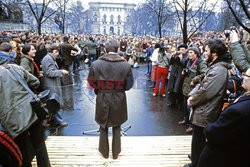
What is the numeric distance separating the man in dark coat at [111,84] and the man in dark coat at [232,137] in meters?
1.77

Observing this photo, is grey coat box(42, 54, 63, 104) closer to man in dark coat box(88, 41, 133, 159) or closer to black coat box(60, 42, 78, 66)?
man in dark coat box(88, 41, 133, 159)

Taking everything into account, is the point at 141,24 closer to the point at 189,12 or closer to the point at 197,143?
the point at 189,12

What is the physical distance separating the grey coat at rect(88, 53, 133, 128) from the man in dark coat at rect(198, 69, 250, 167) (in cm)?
177

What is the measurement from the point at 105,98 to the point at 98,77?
337 mm

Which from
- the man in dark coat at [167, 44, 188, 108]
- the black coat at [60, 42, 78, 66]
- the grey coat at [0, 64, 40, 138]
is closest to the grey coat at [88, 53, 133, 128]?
the grey coat at [0, 64, 40, 138]

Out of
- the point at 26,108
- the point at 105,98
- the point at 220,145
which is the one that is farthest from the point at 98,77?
the point at 220,145

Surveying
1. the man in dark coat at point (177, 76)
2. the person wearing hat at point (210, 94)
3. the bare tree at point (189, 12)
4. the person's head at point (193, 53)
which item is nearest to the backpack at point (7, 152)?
the person wearing hat at point (210, 94)

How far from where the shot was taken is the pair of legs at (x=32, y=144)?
3158mm

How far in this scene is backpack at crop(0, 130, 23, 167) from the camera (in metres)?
2.67

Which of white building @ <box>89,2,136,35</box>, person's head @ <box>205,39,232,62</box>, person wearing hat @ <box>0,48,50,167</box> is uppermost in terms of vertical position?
white building @ <box>89,2,136,35</box>

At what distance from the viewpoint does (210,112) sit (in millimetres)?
3463

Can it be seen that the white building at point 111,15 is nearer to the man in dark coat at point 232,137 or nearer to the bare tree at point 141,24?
the bare tree at point 141,24

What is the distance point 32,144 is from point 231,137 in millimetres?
2378

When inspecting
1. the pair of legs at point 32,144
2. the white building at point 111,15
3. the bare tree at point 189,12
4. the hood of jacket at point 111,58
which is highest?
the white building at point 111,15
